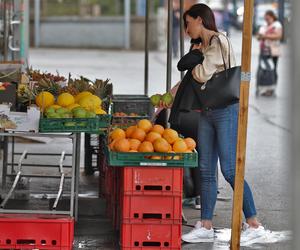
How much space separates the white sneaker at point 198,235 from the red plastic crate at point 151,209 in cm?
74

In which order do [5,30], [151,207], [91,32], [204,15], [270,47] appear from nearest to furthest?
1. [151,207]
2. [204,15]
3. [5,30]
4. [270,47]
5. [91,32]

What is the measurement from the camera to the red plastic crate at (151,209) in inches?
225

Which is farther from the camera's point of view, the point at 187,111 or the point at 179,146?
the point at 187,111

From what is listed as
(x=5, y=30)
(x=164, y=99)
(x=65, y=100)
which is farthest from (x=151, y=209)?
(x=5, y=30)

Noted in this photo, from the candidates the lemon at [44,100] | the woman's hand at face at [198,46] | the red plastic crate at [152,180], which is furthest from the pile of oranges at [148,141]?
the woman's hand at face at [198,46]

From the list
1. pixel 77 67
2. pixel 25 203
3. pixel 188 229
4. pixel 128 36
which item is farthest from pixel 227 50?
pixel 128 36

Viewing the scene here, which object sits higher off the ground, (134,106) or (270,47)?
(270,47)

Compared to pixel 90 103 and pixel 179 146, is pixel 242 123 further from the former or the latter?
pixel 90 103

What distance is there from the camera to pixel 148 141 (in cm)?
575

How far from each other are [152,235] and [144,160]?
0.56m

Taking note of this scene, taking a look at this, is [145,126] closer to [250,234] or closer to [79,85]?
[79,85]

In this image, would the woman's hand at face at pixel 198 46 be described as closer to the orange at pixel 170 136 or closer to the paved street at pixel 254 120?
the paved street at pixel 254 120

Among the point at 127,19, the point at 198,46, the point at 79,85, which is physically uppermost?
the point at 127,19

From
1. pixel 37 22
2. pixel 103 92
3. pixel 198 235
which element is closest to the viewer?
pixel 198 235
